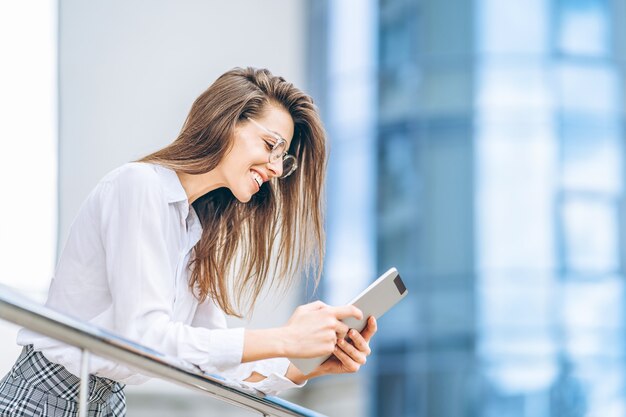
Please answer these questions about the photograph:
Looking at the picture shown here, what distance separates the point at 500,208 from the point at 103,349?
9827 millimetres

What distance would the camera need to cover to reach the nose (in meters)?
2.79

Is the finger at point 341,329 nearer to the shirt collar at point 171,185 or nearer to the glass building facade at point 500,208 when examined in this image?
the shirt collar at point 171,185

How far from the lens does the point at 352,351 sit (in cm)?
275

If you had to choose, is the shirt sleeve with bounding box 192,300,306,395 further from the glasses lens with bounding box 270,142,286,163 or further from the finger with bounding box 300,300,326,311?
the glasses lens with bounding box 270,142,286,163

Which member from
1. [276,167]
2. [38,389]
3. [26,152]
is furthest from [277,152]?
[26,152]

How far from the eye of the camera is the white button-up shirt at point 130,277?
2430mm

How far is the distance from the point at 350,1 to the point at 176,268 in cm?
1035

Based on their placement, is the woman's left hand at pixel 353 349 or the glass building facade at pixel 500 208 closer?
the woman's left hand at pixel 353 349

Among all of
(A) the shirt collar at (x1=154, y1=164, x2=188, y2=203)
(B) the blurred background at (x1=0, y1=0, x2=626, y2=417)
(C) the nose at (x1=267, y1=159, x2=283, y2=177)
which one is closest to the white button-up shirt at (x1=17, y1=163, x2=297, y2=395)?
(A) the shirt collar at (x1=154, y1=164, x2=188, y2=203)

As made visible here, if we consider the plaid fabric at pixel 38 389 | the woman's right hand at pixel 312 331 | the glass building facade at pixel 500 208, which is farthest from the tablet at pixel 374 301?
the glass building facade at pixel 500 208

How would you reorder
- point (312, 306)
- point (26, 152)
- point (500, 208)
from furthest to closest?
1. point (500, 208)
2. point (26, 152)
3. point (312, 306)

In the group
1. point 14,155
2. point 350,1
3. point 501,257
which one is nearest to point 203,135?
point 14,155

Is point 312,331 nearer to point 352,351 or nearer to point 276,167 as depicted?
point 352,351

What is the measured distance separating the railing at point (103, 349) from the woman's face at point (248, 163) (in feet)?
1.65
